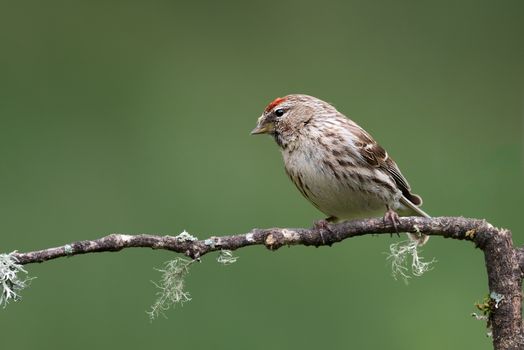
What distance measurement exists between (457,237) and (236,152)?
2746 mm

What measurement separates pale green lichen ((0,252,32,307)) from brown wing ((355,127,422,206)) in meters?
1.61

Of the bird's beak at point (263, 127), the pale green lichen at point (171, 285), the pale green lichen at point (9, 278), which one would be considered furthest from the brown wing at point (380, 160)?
the pale green lichen at point (9, 278)

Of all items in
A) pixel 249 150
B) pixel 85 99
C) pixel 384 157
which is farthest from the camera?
pixel 85 99

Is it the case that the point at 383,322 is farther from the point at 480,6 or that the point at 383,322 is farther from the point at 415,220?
the point at 480,6

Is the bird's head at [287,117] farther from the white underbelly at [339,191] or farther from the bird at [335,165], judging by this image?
the white underbelly at [339,191]

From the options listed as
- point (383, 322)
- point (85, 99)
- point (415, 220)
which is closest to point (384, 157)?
point (383, 322)

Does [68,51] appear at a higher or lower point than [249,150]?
higher

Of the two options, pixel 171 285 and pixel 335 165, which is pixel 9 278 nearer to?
pixel 171 285

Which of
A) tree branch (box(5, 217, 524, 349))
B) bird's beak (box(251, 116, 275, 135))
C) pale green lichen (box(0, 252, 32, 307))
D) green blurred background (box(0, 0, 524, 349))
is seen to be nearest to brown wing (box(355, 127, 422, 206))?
bird's beak (box(251, 116, 275, 135))

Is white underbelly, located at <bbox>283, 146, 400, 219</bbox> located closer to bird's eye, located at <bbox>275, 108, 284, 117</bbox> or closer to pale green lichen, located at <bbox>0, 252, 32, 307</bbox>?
bird's eye, located at <bbox>275, 108, 284, 117</bbox>

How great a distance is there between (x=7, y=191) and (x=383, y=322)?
178 cm

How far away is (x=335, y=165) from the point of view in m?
3.95

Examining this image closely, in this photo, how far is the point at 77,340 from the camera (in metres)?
4.20

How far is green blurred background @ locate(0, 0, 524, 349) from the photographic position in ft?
14.5
